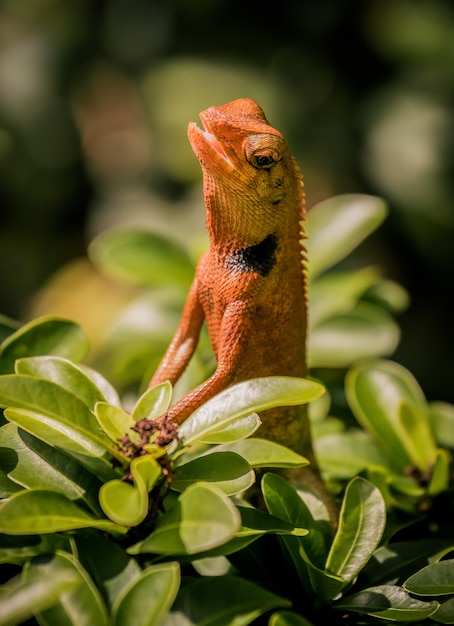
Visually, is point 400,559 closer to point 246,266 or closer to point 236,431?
point 236,431

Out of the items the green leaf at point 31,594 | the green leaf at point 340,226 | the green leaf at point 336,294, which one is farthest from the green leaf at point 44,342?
the green leaf at point 340,226

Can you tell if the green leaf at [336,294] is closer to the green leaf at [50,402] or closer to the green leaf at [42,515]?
the green leaf at [50,402]

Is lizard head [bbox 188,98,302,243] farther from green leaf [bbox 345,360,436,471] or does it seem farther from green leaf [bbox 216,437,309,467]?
green leaf [bbox 345,360,436,471]

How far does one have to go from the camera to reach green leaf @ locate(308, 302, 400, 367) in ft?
8.50

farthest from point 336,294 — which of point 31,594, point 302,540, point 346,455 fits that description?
point 31,594

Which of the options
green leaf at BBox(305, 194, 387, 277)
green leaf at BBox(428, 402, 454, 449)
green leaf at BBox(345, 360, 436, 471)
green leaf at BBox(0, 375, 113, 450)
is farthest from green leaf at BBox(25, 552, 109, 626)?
green leaf at BBox(305, 194, 387, 277)

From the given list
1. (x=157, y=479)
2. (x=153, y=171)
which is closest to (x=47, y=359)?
(x=157, y=479)

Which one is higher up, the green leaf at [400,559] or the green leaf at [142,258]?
the green leaf at [142,258]

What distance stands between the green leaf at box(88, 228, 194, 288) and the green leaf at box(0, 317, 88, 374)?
2.75 ft

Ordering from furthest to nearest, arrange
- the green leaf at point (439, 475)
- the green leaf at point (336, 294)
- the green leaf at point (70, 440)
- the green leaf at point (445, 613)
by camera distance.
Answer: the green leaf at point (336, 294) → the green leaf at point (439, 475) → the green leaf at point (445, 613) → the green leaf at point (70, 440)

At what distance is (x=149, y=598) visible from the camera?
4.17ft

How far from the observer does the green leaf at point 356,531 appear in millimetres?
1599

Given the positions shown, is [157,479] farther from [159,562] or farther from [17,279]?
[17,279]

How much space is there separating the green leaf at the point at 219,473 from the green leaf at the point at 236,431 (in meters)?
0.05
